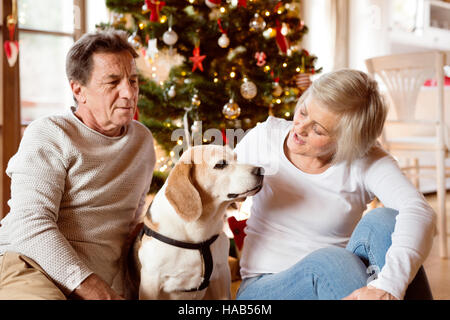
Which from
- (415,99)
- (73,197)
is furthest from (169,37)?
(415,99)

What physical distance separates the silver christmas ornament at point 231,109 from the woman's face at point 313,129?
1.17 meters

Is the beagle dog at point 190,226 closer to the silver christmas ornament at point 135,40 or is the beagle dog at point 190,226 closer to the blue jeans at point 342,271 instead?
the blue jeans at point 342,271

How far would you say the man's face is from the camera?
4.43 feet

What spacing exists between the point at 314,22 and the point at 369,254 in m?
4.34

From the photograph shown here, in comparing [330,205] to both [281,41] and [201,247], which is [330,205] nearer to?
[201,247]

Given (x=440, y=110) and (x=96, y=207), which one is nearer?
(x=96, y=207)

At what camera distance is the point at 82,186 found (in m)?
1.30

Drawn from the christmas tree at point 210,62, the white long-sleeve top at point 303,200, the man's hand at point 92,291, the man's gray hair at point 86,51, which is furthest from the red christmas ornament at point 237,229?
the christmas tree at point 210,62

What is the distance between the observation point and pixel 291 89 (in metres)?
2.90

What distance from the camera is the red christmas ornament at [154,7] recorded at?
93.9 inches

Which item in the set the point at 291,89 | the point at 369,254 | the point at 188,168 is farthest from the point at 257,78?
the point at 369,254

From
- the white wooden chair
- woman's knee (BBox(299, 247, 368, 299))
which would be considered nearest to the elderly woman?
woman's knee (BBox(299, 247, 368, 299))
